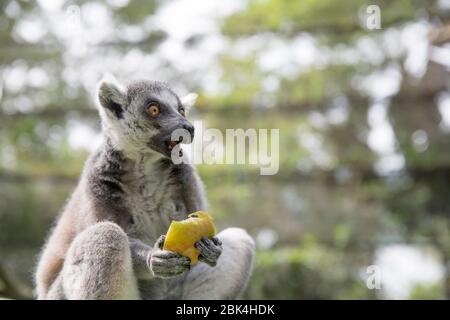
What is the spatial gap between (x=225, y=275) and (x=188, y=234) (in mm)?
1230

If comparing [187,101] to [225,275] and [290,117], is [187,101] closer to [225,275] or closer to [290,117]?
[225,275]

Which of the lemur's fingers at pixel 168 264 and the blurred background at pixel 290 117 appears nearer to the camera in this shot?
the lemur's fingers at pixel 168 264

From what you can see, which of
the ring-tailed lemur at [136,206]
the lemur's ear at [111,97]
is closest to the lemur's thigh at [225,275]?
the ring-tailed lemur at [136,206]

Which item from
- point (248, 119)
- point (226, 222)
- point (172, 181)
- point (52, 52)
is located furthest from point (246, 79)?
point (172, 181)

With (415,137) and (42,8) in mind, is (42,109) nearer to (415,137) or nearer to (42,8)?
(42,8)

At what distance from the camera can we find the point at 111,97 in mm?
5547

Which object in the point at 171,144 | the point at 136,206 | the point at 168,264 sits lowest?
the point at 168,264

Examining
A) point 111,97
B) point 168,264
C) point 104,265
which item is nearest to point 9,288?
point 104,265

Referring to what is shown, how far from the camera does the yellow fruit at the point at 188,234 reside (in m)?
4.45

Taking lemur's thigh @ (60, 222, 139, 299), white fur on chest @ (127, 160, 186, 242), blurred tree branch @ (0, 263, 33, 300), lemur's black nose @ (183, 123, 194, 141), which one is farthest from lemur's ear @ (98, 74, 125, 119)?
blurred tree branch @ (0, 263, 33, 300)

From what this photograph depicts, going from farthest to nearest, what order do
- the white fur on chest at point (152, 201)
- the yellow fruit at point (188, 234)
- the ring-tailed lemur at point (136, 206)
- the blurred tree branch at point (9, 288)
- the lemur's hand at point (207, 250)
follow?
the blurred tree branch at point (9, 288), the white fur on chest at point (152, 201), the ring-tailed lemur at point (136, 206), the lemur's hand at point (207, 250), the yellow fruit at point (188, 234)

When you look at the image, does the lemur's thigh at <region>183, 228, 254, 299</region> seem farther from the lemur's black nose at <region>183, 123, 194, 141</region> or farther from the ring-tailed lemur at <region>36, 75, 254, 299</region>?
the lemur's black nose at <region>183, 123, 194, 141</region>

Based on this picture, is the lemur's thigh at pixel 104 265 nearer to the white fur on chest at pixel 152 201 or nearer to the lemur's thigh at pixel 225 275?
the white fur on chest at pixel 152 201

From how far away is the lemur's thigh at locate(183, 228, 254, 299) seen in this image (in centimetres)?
554
